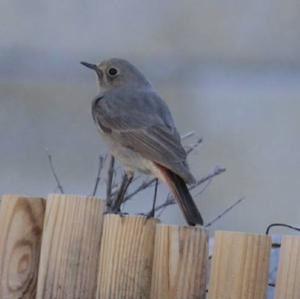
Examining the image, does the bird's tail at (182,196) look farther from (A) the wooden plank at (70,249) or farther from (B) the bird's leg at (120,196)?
(A) the wooden plank at (70,249)

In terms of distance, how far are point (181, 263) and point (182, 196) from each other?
657 mm

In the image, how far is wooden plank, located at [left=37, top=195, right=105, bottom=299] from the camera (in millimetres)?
3297

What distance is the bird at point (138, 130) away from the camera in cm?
407

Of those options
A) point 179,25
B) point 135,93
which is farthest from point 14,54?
point 135,93

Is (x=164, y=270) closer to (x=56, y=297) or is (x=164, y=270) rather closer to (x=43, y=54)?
(x=56, y=297)

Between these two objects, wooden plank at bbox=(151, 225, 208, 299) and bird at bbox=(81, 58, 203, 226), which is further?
bird at bbox=(81, 58, 203, 226)

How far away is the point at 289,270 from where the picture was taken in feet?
10.1

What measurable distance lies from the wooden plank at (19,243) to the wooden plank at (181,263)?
375mm

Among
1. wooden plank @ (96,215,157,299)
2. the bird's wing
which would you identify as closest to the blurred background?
the bird's wing

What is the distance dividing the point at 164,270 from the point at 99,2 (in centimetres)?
379

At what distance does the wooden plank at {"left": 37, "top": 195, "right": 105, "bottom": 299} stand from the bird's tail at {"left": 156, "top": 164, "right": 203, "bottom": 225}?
1.56ft

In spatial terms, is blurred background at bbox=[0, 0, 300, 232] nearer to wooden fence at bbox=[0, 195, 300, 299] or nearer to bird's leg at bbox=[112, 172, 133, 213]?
bird's leg at bbox=[112, 172, 133, 213]

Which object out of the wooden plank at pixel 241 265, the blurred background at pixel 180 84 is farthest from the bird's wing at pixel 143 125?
the blurred background at pixel 180 84

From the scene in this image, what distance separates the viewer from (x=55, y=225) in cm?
331
